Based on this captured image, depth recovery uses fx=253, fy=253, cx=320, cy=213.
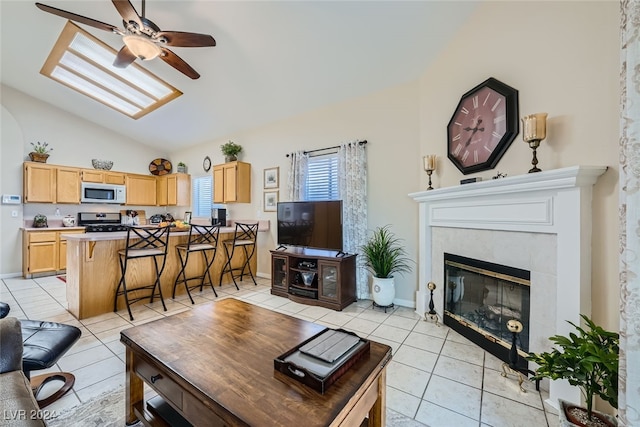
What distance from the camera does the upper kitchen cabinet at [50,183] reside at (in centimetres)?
467

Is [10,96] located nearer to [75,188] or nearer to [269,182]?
[75,188]

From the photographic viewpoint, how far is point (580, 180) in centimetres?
152

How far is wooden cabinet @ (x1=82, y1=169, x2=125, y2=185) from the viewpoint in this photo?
212 inches

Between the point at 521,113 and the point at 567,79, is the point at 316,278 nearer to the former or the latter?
the point at 521,113

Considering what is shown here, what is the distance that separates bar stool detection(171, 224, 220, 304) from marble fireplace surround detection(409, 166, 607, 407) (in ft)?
10.1

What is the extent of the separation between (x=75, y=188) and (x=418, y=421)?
273 inches

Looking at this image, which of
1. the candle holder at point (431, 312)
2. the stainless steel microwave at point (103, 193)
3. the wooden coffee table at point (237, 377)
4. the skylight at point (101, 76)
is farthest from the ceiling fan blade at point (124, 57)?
the candle holder at point (431, 312)

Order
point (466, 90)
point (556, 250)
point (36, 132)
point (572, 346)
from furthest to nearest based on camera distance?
point (36, 132) < point (466, 90) < point (556, 250) < point (572, 346)

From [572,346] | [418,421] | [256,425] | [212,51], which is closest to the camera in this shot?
[256,425]

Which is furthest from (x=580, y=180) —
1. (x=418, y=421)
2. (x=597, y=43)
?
(x=418, y=421)

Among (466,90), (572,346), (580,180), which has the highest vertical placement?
(466,90)

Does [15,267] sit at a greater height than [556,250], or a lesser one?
lesser

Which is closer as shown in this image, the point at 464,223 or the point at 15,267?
the point at 464,223

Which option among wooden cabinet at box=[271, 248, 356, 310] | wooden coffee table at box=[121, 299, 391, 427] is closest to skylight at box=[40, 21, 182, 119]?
wooden cabinet at box=[271, 248, 356, 310]
